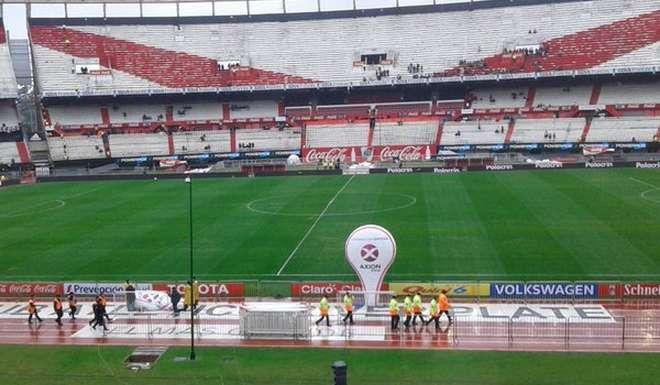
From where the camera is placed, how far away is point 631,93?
76.2 meters

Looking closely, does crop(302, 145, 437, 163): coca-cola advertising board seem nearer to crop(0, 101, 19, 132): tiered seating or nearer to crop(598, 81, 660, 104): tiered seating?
crop(598, 81, 660, 104): tiered seating

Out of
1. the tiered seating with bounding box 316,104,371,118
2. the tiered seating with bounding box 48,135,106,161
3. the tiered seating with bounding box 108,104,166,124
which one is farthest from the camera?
the tiered seating with bounding box 108,104,166,124

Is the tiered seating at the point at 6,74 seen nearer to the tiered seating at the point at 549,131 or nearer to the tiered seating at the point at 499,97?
the tiered seating at the point at 499,97

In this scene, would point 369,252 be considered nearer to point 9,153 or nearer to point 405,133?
point 405,133


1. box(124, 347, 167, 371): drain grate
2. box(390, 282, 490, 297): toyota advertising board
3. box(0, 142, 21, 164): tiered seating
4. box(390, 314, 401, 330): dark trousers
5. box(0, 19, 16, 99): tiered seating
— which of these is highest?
box(0, 19, 16, 99): tiered seating

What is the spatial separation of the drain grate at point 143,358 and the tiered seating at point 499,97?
66.4 meters

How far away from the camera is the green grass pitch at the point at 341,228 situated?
2903 centimetres

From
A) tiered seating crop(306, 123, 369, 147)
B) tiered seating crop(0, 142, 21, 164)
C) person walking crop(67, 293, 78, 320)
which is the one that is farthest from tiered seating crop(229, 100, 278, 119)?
person walking crop(67, 293, 78, 320)

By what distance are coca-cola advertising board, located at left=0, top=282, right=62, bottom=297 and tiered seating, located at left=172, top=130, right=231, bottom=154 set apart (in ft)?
168

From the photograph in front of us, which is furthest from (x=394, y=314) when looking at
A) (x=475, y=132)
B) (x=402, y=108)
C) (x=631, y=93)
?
(x=631, y=93)

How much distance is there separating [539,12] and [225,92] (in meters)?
41.9

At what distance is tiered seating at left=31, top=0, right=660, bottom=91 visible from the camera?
266 feet

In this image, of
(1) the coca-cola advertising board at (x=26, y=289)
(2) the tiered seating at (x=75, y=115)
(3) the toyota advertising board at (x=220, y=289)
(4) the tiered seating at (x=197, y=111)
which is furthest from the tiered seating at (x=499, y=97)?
(1) the coca-cola advertising board at (x=26, y=289)

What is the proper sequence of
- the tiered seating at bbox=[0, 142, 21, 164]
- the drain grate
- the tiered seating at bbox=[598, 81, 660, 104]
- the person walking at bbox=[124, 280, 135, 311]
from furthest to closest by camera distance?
the tiered seating at bbox=[598, 81, 660, 104], the tiered seating at bbox=[0, 142, 21, 164], the person walking at bbox=[124, 280, 135, 311], the drain grate
